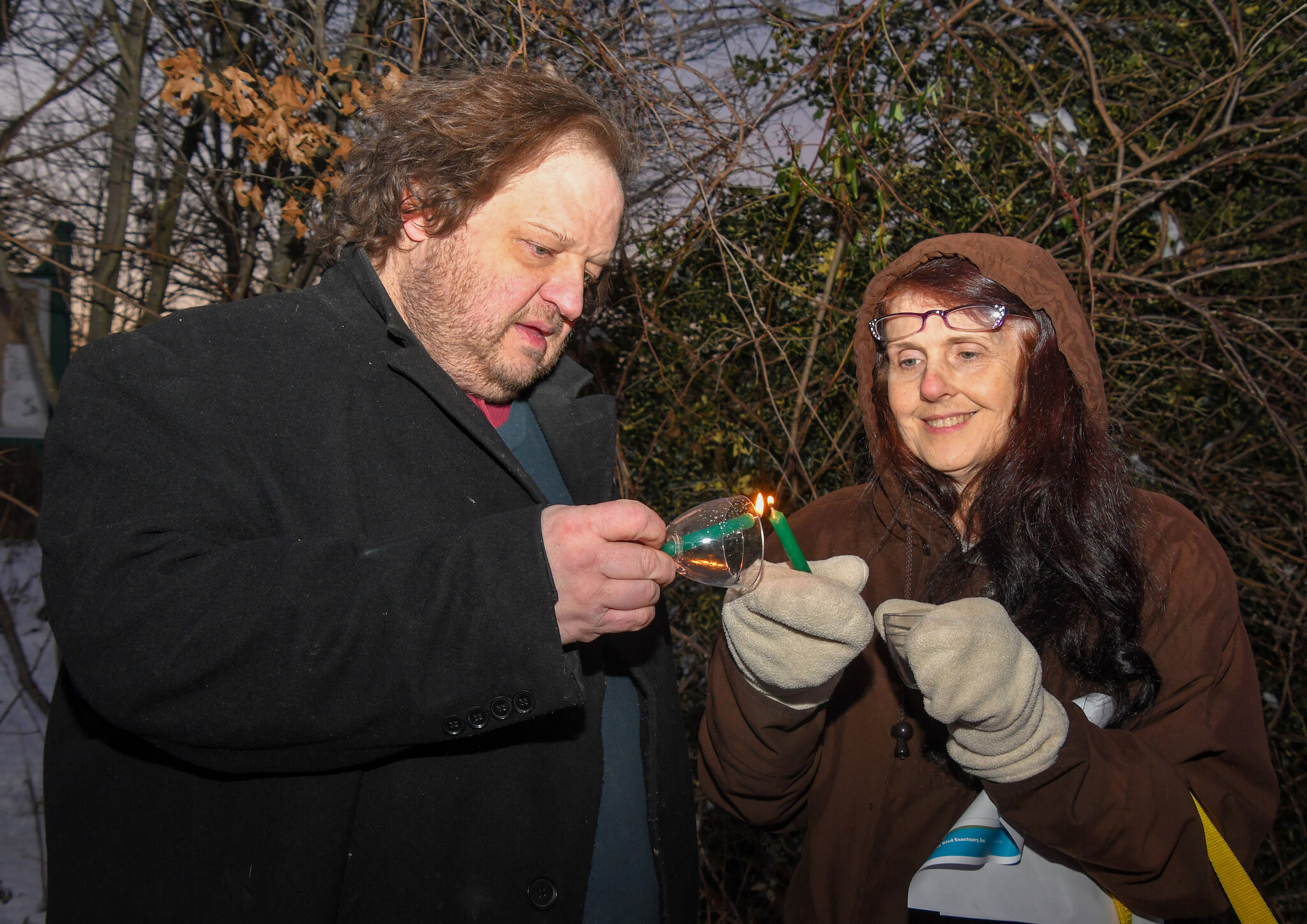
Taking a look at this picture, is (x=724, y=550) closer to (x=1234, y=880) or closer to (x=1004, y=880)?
(x=1004, y=880)

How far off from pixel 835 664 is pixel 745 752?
0.34 m

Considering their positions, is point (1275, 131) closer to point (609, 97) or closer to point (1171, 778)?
point (609, 97)

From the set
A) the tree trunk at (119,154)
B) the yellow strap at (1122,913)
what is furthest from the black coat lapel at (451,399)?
the tree trunk at (119,154)

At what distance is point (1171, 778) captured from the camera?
1411 millimetres

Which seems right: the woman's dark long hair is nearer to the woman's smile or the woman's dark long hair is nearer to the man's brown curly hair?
the woman's smile

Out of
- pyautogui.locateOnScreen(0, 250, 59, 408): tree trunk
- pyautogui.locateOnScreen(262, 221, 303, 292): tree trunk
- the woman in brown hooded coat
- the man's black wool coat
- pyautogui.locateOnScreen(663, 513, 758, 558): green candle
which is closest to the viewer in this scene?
the man's black wool coat

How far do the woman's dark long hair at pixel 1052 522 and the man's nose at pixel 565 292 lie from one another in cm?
77

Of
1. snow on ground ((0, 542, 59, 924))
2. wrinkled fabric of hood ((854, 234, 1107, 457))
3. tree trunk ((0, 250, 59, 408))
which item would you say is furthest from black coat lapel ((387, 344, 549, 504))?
snow on ground ((0, 542, 59, 924))

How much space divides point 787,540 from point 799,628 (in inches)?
6.6

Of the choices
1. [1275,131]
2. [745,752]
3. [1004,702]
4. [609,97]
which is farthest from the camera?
[1275,131]

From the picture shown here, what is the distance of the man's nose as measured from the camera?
5.81 feet

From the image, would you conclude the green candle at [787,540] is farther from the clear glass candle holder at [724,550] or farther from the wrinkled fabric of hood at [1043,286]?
the wrinkled fabric of hood at [1043,286]

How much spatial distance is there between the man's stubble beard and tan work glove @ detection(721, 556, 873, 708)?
0.75m

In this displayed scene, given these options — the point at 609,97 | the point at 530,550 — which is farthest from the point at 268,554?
the point at 609,97
